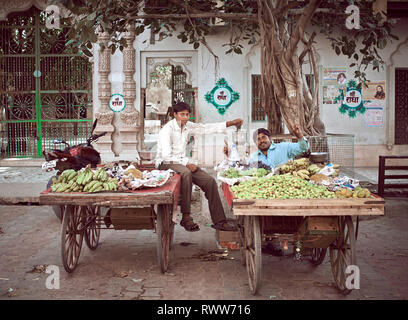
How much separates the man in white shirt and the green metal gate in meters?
7.02

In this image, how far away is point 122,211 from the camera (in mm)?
4477

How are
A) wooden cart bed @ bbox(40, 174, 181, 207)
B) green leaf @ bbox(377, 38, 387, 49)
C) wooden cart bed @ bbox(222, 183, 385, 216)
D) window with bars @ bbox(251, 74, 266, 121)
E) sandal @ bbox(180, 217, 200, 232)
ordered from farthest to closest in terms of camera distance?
window with bars @ bbox(251, 74, 266, 121) → green leaf @ bbox(377, 38, 387, 49) → sandal @ bbox(180, 217, 200, 232) → wooden cart bed @ bbox(40, 174, 181, 207) → wooden cart bed @ bbox(222, 183, 385, 216)

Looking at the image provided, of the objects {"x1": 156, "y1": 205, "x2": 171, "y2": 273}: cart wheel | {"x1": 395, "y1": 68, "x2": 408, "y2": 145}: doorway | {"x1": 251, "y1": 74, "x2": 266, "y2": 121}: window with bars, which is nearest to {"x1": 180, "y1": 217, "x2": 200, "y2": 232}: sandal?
{"x1": 156, "y1": 205, "x2": 171, "y2": 273}: cart wheel

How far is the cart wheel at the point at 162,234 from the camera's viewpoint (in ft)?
14.2

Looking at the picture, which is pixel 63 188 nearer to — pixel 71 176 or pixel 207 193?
pixel 71 176

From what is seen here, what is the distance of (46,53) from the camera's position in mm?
11945

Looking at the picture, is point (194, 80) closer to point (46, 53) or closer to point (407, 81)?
point (46, 53)

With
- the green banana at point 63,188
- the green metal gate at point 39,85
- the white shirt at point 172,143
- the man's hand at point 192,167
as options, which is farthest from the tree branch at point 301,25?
the green metal gate at point 39,85

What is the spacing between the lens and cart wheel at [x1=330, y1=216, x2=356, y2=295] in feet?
12.5

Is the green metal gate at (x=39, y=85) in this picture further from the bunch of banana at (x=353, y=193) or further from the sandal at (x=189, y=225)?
the bunch of banana at (x=353, y=193)

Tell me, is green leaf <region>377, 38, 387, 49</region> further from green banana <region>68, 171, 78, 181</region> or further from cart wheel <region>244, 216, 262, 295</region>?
green banana <region>68, 171, 78, 181</region>

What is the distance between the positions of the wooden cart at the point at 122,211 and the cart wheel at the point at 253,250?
0.74m

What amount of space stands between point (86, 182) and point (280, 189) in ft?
5.87

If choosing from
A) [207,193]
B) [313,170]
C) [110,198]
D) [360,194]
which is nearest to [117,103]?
[207,193]
